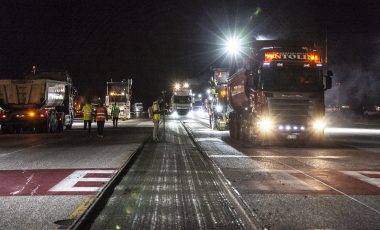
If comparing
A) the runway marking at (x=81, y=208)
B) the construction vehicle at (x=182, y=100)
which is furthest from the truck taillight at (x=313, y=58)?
the construction vehicle at (x=182, y=100)

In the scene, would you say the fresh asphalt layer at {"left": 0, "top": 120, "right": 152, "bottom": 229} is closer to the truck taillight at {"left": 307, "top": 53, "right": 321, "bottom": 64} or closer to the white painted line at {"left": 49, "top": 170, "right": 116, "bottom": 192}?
the white painted line at {"left": 49, "top": 170, "right": 116, "bottom": 192}

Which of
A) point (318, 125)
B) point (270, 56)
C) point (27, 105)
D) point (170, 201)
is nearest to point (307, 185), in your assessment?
point (170, 201)

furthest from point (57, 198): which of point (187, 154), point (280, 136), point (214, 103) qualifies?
point (214, 103)

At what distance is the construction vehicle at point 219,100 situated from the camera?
102ft

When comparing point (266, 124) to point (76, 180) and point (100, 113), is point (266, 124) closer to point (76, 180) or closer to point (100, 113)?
point (100, 113)

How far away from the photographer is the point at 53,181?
11.1m

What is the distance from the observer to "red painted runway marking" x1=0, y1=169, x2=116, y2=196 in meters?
9.82

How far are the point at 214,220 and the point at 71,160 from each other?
8591 mm

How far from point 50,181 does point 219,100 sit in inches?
885

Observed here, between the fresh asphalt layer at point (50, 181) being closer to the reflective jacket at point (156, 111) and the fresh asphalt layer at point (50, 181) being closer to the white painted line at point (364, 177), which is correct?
the reflective jacket at point (156, 111)

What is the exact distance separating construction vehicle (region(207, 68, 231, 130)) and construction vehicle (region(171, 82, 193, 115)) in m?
38.0

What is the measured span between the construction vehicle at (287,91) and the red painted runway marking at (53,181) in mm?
8711

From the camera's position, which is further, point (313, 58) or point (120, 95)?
point (120, 95)

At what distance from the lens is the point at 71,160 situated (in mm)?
15180
